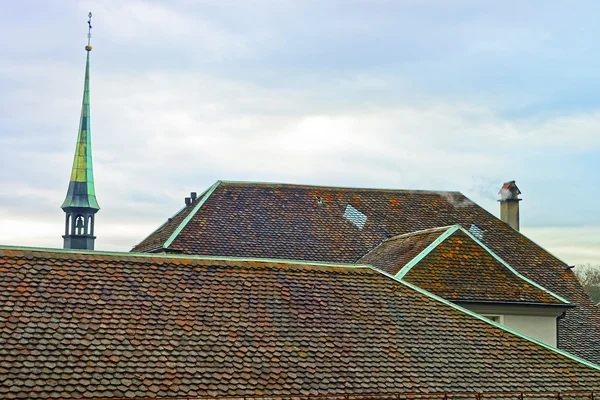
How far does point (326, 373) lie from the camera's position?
21266 mm

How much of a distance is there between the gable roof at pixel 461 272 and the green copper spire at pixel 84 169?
27038 mm

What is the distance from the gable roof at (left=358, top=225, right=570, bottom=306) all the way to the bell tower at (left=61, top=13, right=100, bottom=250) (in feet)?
81.8

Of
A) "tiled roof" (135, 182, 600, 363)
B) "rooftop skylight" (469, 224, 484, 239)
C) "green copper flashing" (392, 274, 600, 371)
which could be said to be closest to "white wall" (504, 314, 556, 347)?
"green copper flashing" (392, 274, 600, 371)

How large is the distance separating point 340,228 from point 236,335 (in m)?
14.8

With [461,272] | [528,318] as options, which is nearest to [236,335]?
[461,272]

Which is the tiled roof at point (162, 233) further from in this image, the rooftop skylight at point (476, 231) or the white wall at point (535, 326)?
the white wall at point (535, 326)

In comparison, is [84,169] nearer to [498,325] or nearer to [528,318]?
[528,318]

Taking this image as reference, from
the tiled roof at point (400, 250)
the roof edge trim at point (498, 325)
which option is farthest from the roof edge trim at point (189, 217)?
the roof edge trim at point (498, 325)

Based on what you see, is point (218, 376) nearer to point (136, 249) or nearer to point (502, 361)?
point (502, 361)

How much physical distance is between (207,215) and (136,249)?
15.9 ft

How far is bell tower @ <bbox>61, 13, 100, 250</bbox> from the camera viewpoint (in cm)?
5156

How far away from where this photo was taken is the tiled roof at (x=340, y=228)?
112 ft

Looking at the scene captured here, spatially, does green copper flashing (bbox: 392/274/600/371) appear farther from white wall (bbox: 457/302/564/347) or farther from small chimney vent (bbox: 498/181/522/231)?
small chimney vent (bbox: 498/181/522/231)

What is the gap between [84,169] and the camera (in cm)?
5528
